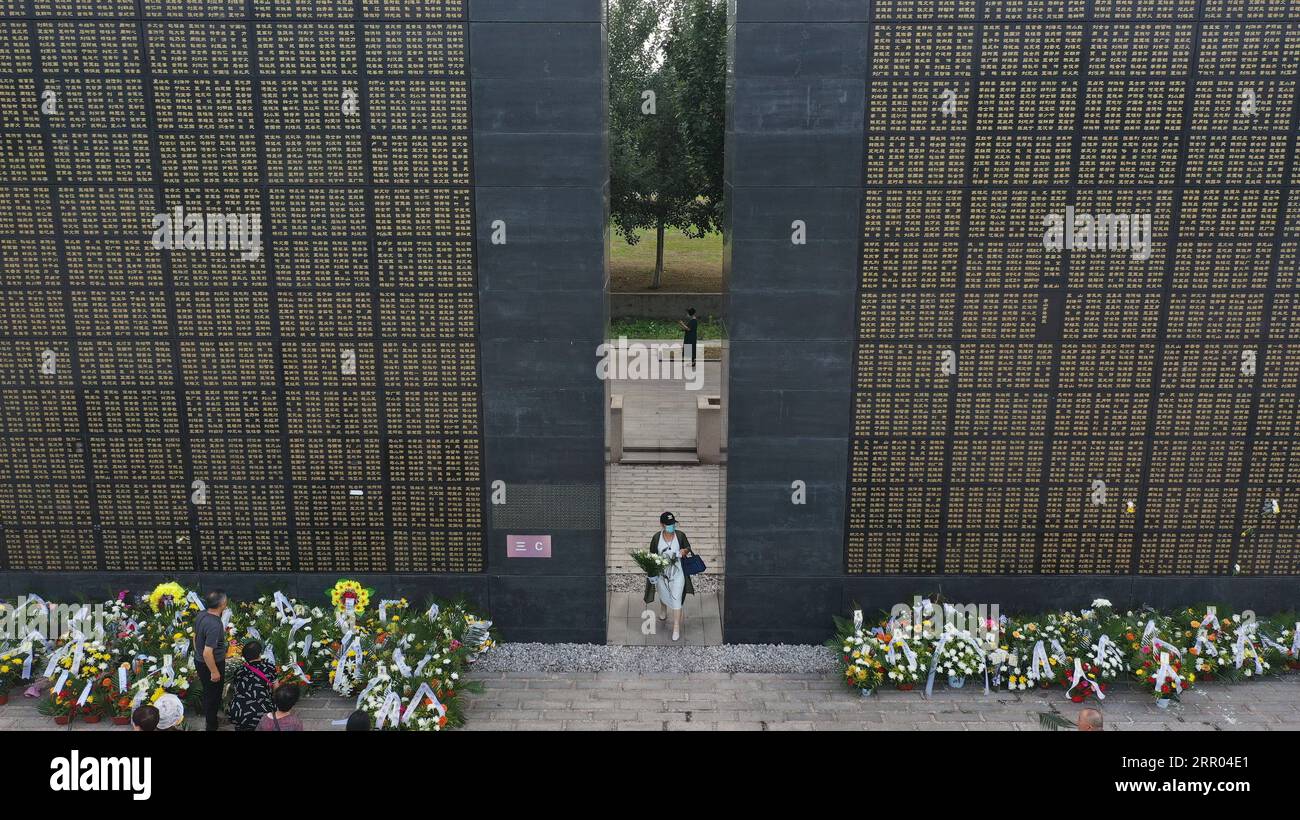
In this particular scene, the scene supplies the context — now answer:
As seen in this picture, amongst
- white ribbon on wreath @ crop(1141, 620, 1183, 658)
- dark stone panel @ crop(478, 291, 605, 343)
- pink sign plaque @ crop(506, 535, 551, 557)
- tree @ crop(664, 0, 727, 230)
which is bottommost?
white ribbon on wreath @ crop(1141, 620, 1183, 658)

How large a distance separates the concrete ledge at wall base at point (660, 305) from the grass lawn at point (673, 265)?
0.92 metres

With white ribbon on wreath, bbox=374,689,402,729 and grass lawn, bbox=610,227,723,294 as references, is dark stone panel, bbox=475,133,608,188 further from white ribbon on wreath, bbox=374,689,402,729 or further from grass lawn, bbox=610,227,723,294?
grass lawn, bbox=610,227,723,294

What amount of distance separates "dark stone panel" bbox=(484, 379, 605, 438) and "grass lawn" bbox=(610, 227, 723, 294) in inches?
939

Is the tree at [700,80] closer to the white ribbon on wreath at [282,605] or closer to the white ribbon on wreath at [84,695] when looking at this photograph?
the white ribbon on wreath at [282,605]

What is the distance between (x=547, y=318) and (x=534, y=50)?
3261 millimetres

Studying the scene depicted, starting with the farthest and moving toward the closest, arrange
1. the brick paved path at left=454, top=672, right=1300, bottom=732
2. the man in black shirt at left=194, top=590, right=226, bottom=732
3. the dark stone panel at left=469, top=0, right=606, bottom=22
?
the dark stone panel at left=469, top=0, right=606, bottom=22 < the brick paved path at left=454, top=672, right=1300, bottom=732 < the man in black shirt at left=194, top=590, right=226, bottom=732

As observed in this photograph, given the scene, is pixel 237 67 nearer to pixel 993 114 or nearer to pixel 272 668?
pixel 272 668

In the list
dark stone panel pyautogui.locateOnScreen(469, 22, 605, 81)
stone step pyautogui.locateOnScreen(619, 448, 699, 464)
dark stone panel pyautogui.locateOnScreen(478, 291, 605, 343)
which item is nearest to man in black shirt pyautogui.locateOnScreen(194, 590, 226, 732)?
dark stone panel pyautogui.locateOnScreen(478, 291, 605, 343)

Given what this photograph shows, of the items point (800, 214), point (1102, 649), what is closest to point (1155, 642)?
point (1102, 649)

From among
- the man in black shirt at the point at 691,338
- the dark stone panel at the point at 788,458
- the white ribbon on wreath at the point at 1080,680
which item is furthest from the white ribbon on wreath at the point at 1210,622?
the man in black shirt at the point at 691,338

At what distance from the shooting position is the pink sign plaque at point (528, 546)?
42.1ft

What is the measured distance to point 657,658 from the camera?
12.9m

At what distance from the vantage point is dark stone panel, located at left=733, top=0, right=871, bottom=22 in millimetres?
11453

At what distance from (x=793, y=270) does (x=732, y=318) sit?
3.22 ft
